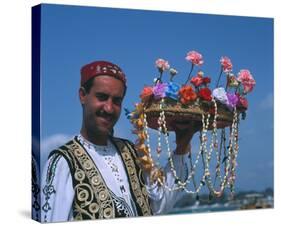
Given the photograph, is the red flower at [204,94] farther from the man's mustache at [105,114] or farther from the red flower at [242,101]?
the man's mustache at [105,114]

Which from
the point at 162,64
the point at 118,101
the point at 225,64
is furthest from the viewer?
the point at 225,64

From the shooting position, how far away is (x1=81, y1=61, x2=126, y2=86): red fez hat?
30.6ft

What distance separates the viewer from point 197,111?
32.4 ft

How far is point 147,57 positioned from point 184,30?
1.72 ft

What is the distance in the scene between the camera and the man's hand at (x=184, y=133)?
9.85 meters

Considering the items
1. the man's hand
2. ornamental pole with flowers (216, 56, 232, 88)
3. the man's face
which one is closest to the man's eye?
the man's face

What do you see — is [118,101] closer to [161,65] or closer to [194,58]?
[161,65]

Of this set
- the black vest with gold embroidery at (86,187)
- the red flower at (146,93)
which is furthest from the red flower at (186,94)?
the black vest with gold embroidery at (86,187)

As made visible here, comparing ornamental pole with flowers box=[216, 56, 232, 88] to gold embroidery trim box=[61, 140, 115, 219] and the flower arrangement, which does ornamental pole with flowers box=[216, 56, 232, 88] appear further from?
gold embroidery trim box=[61, 140, 115, 219]

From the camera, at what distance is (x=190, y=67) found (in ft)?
32.5

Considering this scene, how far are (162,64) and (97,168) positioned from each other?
1.28 m

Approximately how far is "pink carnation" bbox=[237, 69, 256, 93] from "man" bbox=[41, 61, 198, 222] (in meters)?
1.39

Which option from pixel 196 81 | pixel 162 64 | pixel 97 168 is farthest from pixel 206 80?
pixel 97 168

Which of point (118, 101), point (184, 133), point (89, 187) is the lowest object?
point (89, 187)
